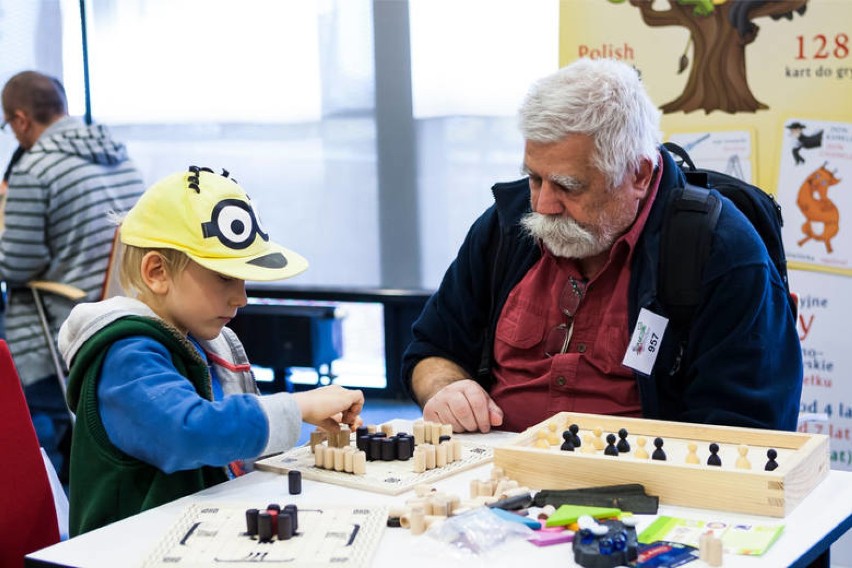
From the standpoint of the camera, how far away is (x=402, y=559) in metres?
1.74

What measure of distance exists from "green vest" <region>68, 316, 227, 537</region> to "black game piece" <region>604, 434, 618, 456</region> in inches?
31.5

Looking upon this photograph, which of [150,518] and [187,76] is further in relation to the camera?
[187,76]

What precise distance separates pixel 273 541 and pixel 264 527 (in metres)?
0.03

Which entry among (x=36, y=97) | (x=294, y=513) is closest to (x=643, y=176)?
(x=294, y=513)

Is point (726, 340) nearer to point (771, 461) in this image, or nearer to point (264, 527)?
point (771, 461)

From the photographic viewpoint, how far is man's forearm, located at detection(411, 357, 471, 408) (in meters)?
2.82

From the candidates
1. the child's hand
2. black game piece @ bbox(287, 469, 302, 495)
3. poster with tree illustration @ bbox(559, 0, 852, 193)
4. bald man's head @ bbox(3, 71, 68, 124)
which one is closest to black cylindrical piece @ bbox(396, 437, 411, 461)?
the child's hand

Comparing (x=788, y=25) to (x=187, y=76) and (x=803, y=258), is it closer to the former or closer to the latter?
(x=803, y=258)

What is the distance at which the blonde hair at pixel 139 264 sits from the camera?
227cm

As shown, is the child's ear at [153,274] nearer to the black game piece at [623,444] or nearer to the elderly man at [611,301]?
the elderly man at [611,301]

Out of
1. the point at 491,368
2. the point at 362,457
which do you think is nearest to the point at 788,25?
the point at 491,368

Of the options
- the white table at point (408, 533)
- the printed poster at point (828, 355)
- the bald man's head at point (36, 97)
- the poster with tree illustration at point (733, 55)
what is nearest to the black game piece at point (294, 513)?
the white table at point (408, 533)

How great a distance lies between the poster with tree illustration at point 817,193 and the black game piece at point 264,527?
2.68 metres

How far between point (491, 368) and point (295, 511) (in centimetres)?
110
